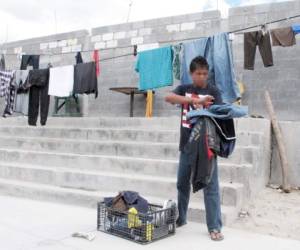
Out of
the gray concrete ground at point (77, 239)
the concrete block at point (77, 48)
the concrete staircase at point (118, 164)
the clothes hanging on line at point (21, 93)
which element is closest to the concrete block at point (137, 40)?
the concrete block at point (77, 48)

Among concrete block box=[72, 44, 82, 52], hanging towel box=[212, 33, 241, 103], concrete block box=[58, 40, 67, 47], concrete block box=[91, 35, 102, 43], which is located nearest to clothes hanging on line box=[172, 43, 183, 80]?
hanging towel box=[212, 33, 241, 103]

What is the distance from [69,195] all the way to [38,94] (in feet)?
11.3

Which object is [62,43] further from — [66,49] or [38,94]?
[38,94]

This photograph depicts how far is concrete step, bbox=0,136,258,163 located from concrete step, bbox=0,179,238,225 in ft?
2.88

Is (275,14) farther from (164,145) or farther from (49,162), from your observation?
(49,162)

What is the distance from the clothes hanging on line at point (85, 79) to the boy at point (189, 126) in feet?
12.9

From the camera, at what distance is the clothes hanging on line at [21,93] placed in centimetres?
826

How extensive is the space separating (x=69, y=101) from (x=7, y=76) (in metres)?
2.13

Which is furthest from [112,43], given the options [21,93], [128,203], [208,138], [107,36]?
[208,138]

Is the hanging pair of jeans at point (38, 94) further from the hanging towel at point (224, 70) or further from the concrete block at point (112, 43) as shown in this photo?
the hanging towel at point (224, 70)

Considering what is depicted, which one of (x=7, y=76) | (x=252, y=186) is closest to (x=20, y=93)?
(x=7, y=76)

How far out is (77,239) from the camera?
3881 mm

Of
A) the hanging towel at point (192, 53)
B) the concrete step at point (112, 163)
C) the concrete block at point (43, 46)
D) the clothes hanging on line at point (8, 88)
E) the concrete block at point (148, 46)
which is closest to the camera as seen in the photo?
the concrete step at point (112, 163)

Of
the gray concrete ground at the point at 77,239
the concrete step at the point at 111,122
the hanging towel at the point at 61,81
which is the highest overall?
the hanging towel at the point at 61,81
